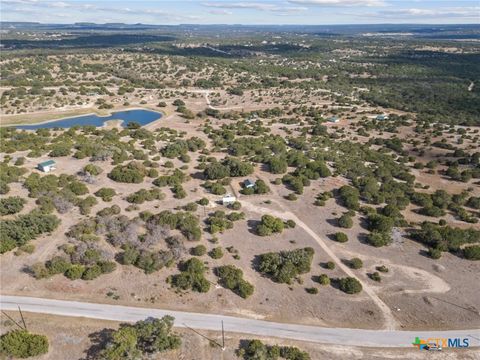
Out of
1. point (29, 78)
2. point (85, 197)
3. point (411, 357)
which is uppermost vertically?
point (29, 78)

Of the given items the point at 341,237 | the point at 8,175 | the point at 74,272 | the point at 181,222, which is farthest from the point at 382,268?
the point at 8,175

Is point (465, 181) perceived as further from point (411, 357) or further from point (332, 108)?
point (332, 108)

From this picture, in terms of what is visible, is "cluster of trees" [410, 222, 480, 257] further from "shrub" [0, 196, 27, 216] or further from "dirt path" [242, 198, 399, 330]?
"shrub" [0, 196, 27, 216]

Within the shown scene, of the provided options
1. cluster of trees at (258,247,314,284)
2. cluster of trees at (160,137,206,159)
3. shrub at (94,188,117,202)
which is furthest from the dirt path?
cluster of trees at (160,137,206,159)

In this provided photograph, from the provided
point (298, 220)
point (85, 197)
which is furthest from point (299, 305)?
point (85, 197)

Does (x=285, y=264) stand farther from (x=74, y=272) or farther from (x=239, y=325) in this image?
(x=74, y=272)
